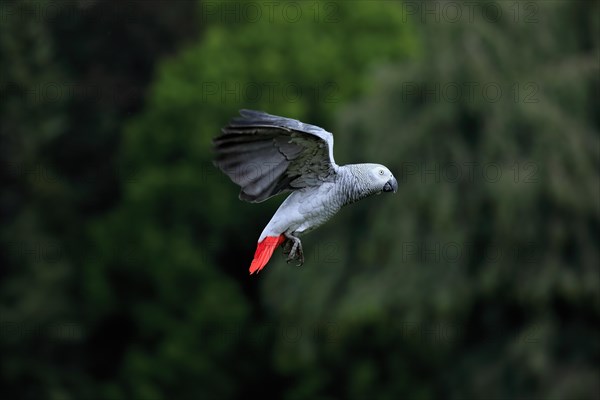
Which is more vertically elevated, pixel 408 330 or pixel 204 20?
pixel 204 20

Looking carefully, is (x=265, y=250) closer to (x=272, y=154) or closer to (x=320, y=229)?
(x=272, y=154)

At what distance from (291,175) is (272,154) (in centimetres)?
26

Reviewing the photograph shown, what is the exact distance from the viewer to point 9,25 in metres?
28.4

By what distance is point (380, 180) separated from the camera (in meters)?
9.16

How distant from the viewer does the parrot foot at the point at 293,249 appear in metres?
9.13

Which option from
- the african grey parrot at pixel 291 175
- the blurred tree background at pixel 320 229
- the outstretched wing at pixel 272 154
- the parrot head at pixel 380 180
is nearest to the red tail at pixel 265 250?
the african grey parrot at pixel 291 175

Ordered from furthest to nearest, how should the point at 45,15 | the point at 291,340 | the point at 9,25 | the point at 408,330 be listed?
the point at 45,15 < the point at 9,25 < the point at 291,340 < the point at 408,330

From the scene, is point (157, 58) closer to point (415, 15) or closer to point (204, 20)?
point (204, 20)

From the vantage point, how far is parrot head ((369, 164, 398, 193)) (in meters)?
9.16

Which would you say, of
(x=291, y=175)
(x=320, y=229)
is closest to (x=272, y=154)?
(x=291, y=175)

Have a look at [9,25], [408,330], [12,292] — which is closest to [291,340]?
[408,330]

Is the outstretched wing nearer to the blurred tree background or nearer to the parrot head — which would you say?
the parrot head

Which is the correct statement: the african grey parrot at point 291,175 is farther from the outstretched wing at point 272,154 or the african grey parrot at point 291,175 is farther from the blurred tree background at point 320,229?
the blurred tree background at point 320,229

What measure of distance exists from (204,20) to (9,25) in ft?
18.1
